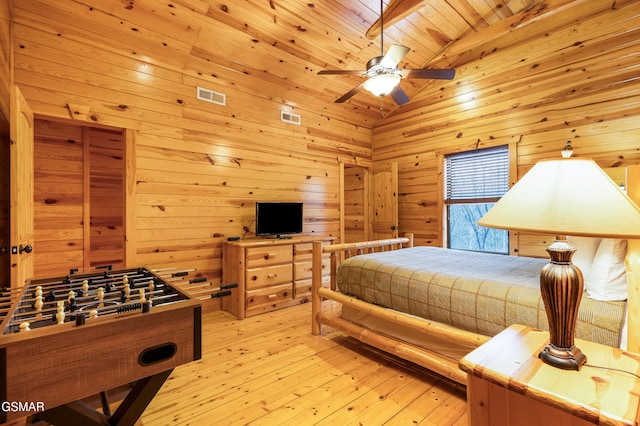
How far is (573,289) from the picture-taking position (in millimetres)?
1012

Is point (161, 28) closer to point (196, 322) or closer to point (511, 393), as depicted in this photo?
point (196, 322)

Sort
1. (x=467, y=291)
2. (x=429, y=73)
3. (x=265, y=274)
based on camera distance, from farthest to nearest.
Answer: (x=265, y=274), (x=429, y=73), (x=467, y=291)

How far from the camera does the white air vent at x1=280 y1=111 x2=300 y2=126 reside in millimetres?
4395

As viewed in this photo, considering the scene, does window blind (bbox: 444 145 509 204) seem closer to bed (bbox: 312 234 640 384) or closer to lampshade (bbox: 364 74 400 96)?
bed (bbox: 312 234 640 384)

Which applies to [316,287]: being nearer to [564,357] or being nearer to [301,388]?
[301,388]

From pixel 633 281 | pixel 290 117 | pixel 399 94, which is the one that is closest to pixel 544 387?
pixel 633 281

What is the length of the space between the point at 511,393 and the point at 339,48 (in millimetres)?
3990

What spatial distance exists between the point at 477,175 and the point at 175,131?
4.12 m

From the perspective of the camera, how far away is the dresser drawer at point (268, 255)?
3510 mm

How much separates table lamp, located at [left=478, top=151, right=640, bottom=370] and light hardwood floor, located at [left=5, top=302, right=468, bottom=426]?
1062 mm

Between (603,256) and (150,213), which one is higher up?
(150,213)

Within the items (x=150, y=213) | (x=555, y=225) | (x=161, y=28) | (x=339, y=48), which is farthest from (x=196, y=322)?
(x=339, y=48)

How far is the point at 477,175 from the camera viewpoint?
438 centimetres

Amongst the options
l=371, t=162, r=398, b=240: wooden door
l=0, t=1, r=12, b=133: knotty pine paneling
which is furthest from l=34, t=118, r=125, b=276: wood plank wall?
l=371, t=162, r=398, b=240: wooden door
